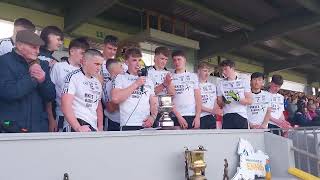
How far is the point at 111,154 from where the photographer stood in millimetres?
2193

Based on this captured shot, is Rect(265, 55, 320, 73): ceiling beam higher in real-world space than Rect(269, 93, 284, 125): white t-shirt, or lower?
higher

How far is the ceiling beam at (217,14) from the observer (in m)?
7.36

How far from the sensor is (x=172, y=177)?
254 cm

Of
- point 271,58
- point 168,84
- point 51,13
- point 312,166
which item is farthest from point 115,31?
point 271,58

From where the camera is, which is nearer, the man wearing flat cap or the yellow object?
the man wearing flat cap

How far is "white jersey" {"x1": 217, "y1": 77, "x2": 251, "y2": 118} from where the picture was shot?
13.5 ft

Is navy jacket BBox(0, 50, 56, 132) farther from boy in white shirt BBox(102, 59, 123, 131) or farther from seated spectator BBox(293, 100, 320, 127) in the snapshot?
seated spectator BBox(293, 100, 320, 127)

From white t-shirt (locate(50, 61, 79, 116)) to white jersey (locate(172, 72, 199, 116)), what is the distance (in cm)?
116

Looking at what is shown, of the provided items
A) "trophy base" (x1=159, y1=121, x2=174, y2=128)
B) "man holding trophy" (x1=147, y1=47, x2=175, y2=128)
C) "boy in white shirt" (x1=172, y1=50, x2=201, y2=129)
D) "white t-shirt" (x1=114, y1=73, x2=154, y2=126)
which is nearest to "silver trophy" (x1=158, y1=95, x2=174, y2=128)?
"trophy base" (x1=159, y1=121, x2=174, y2=128)

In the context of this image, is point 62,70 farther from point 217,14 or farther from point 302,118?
point 217,14

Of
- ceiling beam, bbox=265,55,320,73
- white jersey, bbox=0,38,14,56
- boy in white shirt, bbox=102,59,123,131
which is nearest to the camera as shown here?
white jersey, bbox=0,38,14,56

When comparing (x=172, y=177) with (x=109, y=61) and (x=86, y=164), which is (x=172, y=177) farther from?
(x=109, y=61)

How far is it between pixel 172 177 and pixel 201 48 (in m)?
8.11

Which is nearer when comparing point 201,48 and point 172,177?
point 172,177
